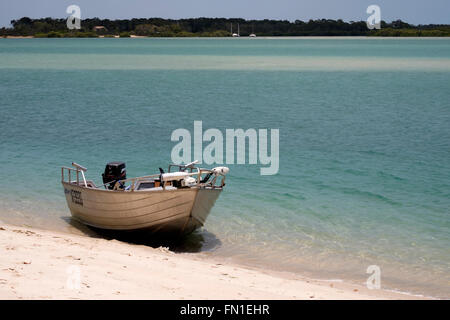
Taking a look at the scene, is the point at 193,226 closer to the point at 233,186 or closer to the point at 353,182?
the point at 233,186

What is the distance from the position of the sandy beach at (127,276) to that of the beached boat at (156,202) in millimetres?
621

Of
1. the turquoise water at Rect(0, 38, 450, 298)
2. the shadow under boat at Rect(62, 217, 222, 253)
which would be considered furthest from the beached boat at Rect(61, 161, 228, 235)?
the turquoise water at Rect(0, 38, 450, 298)

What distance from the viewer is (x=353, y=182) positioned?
1797cm

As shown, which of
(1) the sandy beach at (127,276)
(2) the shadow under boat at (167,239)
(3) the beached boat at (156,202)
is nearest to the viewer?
(1) the sandy beach at (127,276)

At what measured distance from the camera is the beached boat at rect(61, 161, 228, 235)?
11828mm

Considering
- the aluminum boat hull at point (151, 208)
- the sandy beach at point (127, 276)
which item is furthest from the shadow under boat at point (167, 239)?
the sandy beach at point (127, 276)

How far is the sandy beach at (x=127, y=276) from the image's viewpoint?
26.6ft

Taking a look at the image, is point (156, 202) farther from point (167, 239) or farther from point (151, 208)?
point (167, 239)

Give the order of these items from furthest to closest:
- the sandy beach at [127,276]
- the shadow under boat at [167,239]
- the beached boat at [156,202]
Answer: the shadow under boat at [167,239] → the beached boat at [156,202] → the sandy beach at [127,276]

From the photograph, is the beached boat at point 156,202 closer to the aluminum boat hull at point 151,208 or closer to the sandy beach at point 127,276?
the aluminum boat hull at point 151,208

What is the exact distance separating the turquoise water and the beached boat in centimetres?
89

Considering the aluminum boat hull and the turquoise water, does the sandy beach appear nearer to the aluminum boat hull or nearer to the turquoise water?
the aluminum boat hull
